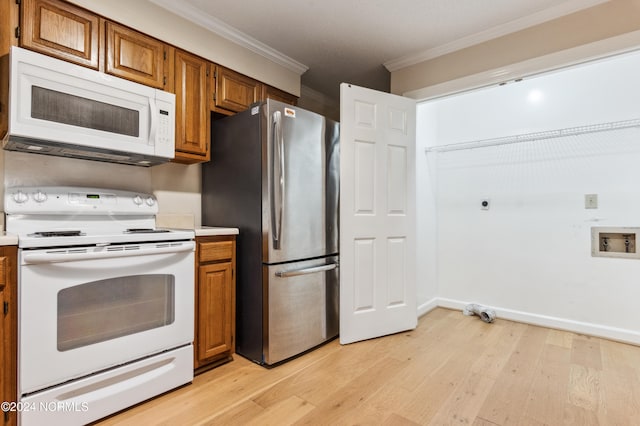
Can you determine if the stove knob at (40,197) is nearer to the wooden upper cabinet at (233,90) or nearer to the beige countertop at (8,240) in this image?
the beige countertop at (8,240)

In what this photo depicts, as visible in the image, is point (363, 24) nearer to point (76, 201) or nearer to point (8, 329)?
point (76, 201)

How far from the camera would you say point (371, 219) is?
2.63 m

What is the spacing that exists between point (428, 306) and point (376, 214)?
139cm

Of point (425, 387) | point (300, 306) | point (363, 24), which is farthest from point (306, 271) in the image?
point (363, 24)

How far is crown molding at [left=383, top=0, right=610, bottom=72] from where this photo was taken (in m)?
2.15

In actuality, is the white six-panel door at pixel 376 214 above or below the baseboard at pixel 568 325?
above

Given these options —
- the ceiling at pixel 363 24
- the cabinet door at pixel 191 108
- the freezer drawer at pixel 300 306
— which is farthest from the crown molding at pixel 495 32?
the freezer drawer at pixel 300 306

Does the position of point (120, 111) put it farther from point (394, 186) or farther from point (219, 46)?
point (394, 186)

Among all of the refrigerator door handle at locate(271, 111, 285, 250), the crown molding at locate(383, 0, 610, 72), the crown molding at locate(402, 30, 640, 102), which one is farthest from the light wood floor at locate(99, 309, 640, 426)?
the crown molding at locate(383, 0, 610, 72)

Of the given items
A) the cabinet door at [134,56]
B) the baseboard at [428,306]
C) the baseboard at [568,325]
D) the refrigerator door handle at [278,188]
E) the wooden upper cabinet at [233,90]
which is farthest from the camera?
the baseboard at [428,306]

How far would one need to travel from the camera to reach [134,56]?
200 centimetres

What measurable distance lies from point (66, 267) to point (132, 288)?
321 mm

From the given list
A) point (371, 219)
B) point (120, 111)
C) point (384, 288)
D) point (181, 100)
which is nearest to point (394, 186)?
point (371, 219)

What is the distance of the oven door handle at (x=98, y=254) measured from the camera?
1.37m
